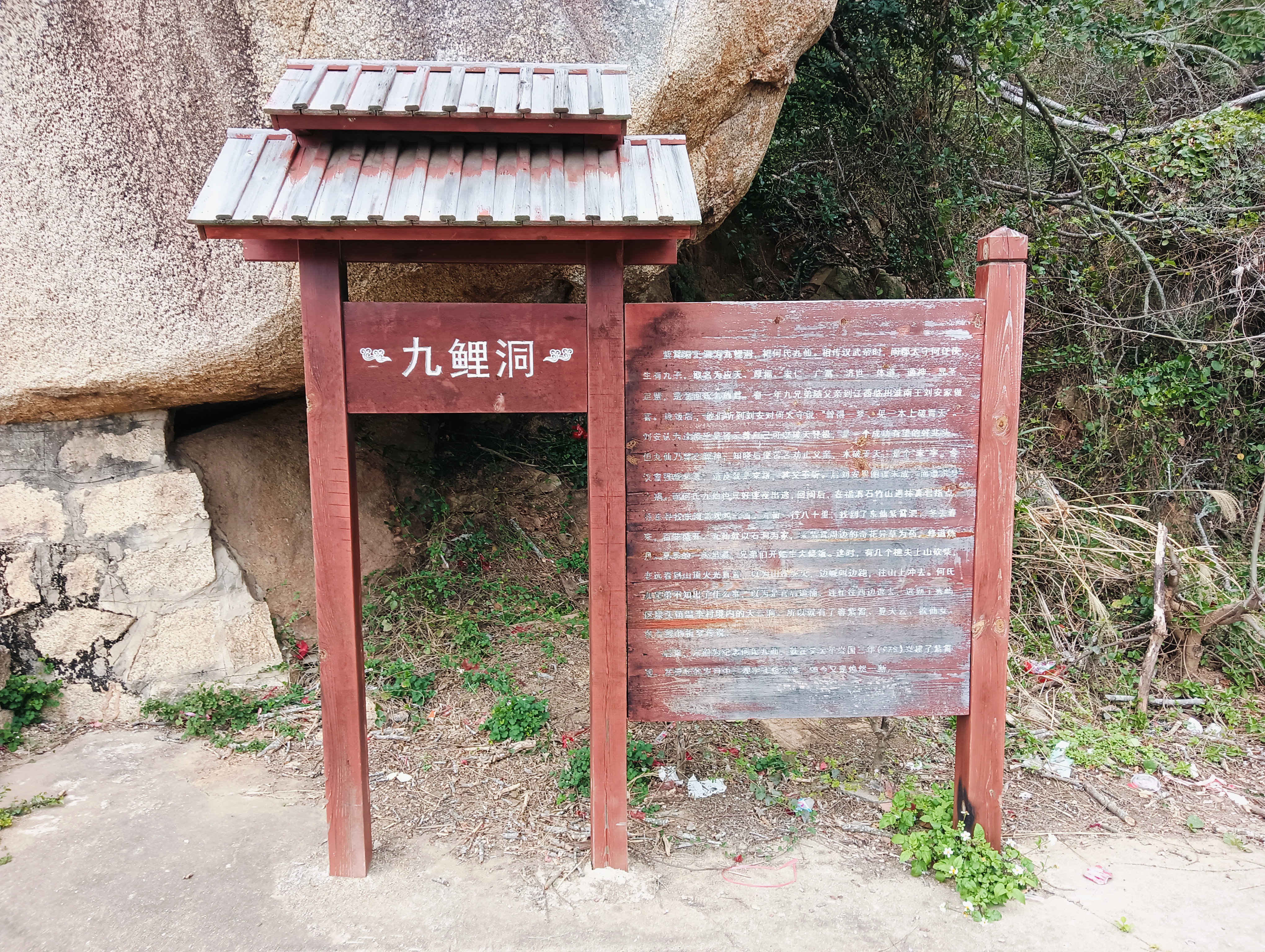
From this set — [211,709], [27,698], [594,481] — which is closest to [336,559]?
[594,481]

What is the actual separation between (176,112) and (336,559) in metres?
2.67

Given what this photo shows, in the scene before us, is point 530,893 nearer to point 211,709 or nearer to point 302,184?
point 211,709

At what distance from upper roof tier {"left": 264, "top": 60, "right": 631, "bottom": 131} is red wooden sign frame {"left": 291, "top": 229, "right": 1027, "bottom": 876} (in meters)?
0.47

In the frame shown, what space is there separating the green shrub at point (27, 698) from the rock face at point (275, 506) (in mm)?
1240

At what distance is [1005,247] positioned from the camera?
3178 millimetres

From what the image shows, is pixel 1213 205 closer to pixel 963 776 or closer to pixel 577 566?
pixel 963 776

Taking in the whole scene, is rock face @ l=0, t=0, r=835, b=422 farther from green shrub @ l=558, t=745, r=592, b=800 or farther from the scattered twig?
the scattered twig

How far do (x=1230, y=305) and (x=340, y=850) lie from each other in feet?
22.8

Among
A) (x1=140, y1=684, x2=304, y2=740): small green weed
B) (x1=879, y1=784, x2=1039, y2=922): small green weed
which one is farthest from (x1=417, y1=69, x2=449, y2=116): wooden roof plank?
(x1=140, y1=684, x2=304, y2=740): small green weed

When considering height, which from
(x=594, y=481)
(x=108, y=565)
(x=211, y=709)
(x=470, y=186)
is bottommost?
(x=211, y=709)

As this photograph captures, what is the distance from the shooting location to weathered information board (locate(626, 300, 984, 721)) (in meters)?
3.21

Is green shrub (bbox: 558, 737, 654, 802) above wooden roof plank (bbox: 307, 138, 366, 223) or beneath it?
beneath

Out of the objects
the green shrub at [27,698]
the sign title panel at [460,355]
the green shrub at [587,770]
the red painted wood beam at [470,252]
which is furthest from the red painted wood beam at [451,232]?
the green shrub at [27,698]

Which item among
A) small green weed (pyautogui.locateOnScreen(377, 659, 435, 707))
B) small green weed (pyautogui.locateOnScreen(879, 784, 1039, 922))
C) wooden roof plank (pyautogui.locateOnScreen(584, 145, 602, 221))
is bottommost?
small green weed (pyautogui.locateOnScreen(879, 784, 1039, 922))
